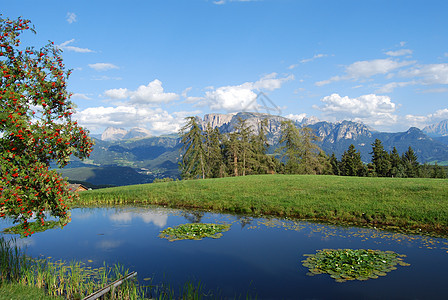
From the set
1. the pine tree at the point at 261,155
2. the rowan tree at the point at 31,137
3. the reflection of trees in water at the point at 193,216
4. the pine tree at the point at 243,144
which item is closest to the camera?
the rowan tree at the point at 31,137

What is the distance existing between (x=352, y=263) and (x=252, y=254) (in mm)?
5038

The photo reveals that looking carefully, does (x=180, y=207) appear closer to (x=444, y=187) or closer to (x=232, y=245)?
(x=232, y=245)

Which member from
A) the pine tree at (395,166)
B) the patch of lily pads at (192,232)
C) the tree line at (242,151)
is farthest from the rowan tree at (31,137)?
the pine tree at (395,166)

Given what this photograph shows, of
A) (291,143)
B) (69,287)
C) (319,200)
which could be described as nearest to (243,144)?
(291,143)

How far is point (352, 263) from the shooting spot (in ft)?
42.5

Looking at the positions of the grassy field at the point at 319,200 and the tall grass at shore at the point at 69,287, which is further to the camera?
the grassy field at the point at 319,200

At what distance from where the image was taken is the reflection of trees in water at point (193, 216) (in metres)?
24.1

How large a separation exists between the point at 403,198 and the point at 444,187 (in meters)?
5.33

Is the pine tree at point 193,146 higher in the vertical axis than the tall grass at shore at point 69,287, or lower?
higher

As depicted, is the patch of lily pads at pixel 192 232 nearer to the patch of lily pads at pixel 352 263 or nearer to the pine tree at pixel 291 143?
the patch of lily pads at pixel 352 263

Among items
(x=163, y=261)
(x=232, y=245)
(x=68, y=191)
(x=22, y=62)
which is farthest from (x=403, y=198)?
(x=22, y=62)

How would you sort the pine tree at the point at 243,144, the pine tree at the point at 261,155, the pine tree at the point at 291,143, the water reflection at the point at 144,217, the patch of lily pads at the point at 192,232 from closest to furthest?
the patch of lily pads at the point at 192,232
the water reflection at the point at 144,217
the pine tree at the point at 243,144
the pine tree at the point at 291,143
the pine tree at the point at 261,155

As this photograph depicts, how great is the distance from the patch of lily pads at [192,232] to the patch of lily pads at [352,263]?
270 inches

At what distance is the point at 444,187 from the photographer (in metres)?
25.8
